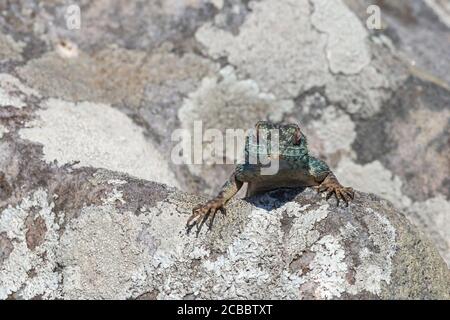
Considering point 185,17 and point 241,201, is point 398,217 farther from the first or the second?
point 185,17

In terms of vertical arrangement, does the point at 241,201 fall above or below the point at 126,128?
above

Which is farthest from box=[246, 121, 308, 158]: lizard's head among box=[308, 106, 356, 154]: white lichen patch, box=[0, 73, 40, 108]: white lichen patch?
box=[0, 73, 40, 108]: white lichen patch

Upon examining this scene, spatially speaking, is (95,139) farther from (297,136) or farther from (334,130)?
(334,130)

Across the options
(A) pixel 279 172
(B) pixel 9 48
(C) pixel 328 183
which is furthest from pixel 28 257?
(B) pixel 9 48

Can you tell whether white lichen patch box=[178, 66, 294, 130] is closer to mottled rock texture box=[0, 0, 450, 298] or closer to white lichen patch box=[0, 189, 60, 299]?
mottled rock texture box=[0, 0, 450, 298]
